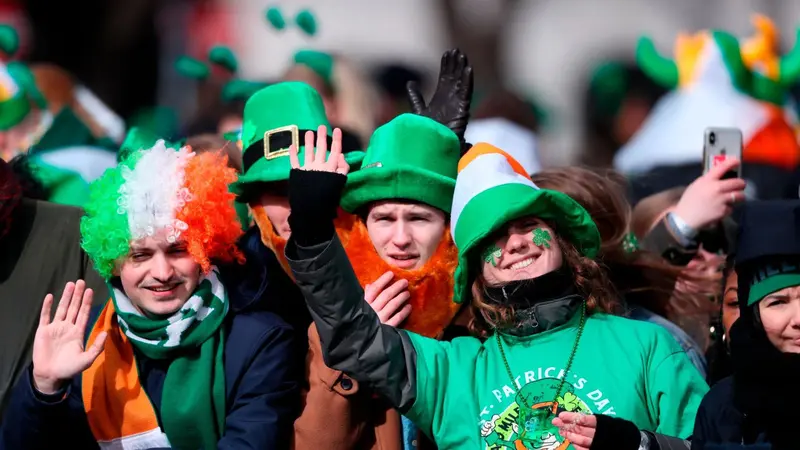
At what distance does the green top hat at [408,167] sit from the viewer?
15.9 feet

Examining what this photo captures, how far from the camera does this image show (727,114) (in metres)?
7.70

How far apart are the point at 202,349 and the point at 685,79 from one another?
4.26 meters

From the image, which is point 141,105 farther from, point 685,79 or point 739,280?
point 739,280

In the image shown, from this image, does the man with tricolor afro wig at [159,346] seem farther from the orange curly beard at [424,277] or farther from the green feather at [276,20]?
the green feather at [276,20]

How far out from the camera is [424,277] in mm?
4824

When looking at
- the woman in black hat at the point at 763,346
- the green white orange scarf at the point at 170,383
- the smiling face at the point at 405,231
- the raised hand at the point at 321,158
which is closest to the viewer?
the woman in black hat at the point at 763,346

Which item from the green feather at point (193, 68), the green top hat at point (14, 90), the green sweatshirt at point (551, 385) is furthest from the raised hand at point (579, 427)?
the green feather at point (193, 68)

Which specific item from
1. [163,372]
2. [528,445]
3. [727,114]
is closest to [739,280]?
[528,445]

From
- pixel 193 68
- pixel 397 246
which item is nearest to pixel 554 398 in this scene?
pixel 397 246

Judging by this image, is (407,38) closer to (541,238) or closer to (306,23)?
(306,23)

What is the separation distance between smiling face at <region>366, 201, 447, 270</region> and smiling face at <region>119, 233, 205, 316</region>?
25.2 inches

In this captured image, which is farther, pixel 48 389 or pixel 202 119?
pixel 202 119

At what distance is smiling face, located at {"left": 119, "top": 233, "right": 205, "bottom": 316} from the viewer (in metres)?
4.76

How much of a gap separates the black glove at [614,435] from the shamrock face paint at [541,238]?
0.67 metres
